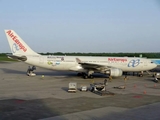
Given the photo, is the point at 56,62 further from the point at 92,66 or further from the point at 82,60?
the point at 92,66

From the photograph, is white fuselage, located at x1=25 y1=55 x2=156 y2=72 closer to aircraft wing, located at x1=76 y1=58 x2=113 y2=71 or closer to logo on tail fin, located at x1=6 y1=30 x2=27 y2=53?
aircraft wing, located at x1=76 y1=58 x2=113 y2=71

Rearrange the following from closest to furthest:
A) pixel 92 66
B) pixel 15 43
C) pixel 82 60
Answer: pixel 92 66, pixel 15 43, pixel 82 60

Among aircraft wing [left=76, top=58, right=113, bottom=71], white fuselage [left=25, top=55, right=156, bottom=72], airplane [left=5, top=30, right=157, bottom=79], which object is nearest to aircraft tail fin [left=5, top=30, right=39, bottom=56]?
airplane [left=5, top=30, right=157, bottom=79]

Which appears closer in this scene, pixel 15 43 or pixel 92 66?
pixel 92 66

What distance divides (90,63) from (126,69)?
6340 mm

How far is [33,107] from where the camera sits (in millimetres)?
15242

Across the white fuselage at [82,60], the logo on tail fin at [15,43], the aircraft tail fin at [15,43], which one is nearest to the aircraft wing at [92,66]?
the white fuselage at [82,60]

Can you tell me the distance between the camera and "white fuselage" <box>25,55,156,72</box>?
34.8 meters

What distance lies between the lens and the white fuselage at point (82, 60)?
34.8 metres

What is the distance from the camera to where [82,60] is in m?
36.5

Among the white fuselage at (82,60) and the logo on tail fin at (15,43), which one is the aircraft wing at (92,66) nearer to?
the white fuselage at (82,60)

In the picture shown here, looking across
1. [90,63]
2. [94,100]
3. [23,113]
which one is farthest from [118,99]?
[90,63]

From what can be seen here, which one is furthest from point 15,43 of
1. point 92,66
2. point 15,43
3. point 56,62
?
point 92,66

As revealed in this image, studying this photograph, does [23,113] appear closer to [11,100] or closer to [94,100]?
[11,100]
